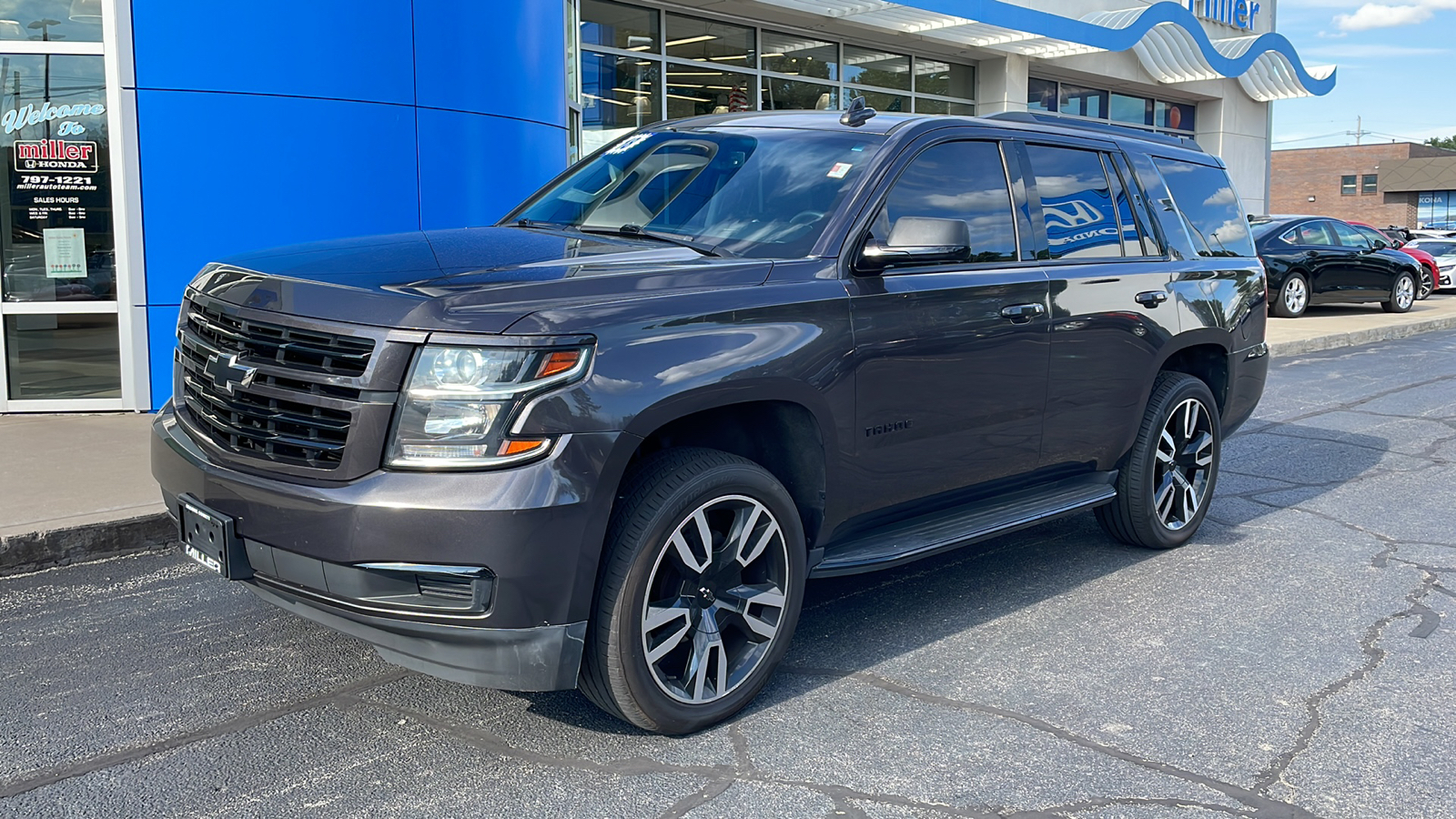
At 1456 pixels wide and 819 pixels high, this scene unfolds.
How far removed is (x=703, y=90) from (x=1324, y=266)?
1084cm

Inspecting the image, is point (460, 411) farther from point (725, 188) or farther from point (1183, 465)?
point (1183, 465)

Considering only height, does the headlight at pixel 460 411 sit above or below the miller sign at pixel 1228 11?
below

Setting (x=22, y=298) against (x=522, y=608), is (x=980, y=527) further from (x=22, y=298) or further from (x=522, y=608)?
(x=22, y=298)

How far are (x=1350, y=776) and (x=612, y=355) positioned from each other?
243 cm

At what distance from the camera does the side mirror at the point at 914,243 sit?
4059 millimetres

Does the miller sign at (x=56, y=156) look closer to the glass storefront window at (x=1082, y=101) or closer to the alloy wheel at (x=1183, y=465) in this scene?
the alloy wheel at (x=1183, y=465)

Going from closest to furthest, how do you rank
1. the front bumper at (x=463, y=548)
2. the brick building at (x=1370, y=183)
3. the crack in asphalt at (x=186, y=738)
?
the front bumper at (x=463, y=548) → the crack in asphalt at (x=186, y=738) → the brick building at (x=1370, y=183)

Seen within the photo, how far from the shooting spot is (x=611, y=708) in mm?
3564

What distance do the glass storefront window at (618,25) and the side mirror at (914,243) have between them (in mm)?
11908

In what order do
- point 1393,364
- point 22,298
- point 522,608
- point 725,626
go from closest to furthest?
point 522,608, point 725,626, point 22,298, point 1393,364

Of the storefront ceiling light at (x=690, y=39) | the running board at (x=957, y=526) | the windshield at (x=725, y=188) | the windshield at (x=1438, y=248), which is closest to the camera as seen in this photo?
the running board at (x=957, y=526)

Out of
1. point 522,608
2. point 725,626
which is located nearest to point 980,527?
point 725,626

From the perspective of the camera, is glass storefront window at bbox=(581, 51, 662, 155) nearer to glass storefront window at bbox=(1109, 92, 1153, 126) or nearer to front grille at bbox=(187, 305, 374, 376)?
front grille at bbox=(187, 305, 374, 376)

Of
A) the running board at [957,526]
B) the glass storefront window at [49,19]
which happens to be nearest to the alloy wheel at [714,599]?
the running board at [957,526]
